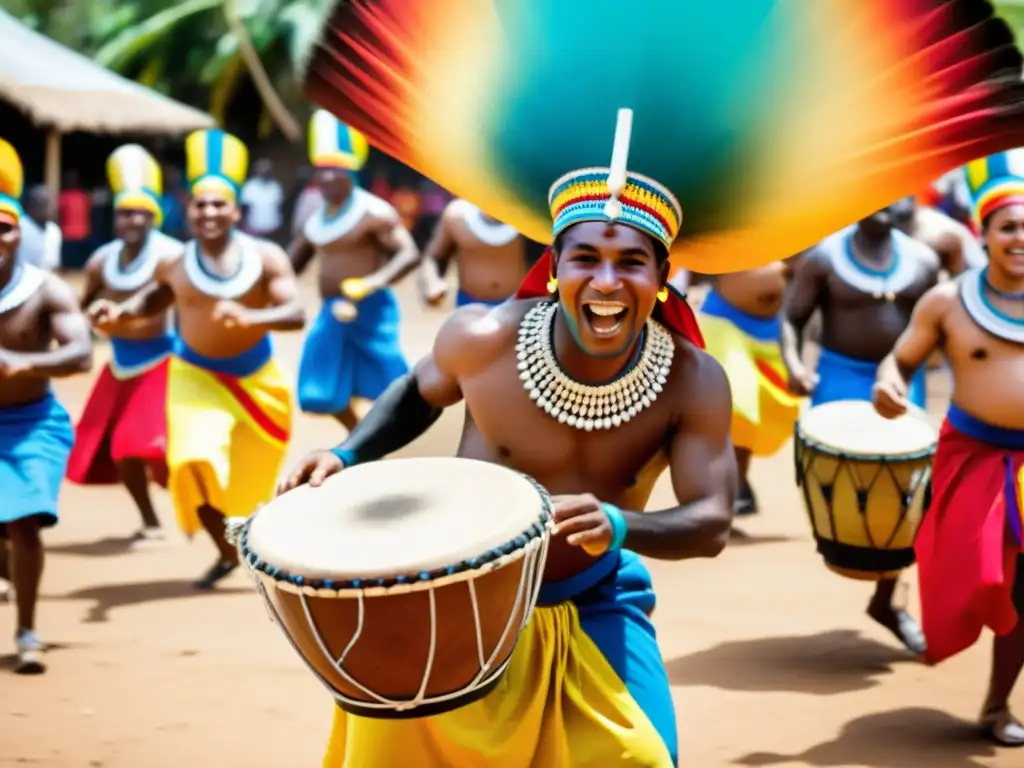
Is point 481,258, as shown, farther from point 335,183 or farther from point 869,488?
point 869,488

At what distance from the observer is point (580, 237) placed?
10.2 feet

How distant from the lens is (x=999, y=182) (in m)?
4.91

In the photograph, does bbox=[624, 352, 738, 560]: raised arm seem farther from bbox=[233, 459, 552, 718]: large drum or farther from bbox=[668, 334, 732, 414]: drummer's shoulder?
bbox=[233, 459, 552, 718]: large drum

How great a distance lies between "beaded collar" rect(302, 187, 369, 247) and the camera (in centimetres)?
911

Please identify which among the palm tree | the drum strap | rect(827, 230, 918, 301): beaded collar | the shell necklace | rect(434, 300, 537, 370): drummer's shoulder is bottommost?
the drum strap

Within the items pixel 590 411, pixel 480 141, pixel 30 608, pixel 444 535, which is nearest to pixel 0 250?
pixel 30 608

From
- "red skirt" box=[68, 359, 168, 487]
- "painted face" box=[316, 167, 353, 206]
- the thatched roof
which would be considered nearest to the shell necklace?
"red skirt" box=[68, 359, 168, 487]

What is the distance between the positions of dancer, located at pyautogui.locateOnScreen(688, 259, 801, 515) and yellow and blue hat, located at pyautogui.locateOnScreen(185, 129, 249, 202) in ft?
8.68

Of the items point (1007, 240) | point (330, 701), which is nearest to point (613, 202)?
point (1007, 240)

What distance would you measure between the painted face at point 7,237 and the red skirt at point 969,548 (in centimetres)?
343

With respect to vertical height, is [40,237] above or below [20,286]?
above

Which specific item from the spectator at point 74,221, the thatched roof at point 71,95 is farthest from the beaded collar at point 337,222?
the spectator at point 74,221

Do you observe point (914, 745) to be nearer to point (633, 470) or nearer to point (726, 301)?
point (633, 470)

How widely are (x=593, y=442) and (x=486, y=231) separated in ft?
19.1
